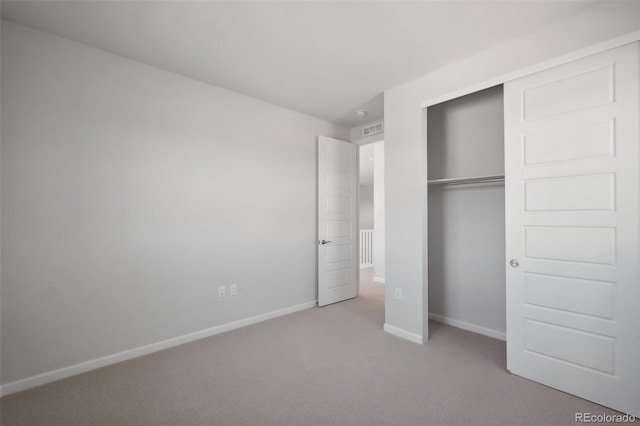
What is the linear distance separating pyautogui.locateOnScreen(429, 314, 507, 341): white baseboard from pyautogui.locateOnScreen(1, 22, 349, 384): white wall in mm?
2006

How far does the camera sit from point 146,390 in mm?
2158

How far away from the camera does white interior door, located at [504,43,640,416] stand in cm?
187

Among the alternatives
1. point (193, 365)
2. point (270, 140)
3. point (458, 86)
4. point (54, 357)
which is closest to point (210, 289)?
point (193, 365)

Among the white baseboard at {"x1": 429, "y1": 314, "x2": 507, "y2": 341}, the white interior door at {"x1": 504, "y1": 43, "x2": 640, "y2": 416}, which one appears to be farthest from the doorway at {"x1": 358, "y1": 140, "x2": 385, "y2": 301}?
the white interior door at {"x1": 504, "y1": 43, "x2": 640, "y2": 416}

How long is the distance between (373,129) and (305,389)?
11.5 ft

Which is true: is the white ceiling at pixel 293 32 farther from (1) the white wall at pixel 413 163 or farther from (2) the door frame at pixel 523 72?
(2) the door frame at pixel 523 72

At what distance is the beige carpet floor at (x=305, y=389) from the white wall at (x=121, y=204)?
1.27 ft

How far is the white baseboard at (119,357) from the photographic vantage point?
2.17 metres

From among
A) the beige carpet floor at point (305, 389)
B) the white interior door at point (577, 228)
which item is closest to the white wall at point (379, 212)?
the beige carpet floor at point (305, 389)

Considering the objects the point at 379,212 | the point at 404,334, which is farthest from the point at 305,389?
the point at 379,212

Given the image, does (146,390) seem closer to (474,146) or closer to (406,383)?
(406,383)

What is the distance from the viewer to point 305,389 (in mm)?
2162

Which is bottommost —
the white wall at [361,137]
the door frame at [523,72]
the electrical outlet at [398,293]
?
the electrical outlet at [398,293]

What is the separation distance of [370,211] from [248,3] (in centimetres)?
904
